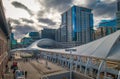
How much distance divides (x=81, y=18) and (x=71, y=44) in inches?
1289

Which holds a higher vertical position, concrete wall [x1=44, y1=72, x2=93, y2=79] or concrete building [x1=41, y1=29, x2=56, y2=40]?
concrete building [x1=41, y1=29, x2=56, y2=40]

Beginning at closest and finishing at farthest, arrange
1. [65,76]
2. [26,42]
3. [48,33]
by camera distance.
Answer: [65,76], [26,42], [48,33]

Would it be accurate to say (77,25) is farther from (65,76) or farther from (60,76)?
(60,76)

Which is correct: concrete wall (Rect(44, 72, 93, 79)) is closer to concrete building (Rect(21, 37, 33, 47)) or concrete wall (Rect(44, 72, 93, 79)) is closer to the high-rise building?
the high-rise building

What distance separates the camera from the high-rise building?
144375mm

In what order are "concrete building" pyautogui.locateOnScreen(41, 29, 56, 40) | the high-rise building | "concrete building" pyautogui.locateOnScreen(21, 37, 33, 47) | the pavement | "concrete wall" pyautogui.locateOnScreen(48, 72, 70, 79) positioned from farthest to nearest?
"concrete building" pyautogui.locateOnScreen(41, 29, 56, 40)
"concrete building" pyautogui.locateOnScreen(21, 37, 33, 47)
the high-rise building
the pavement
"concrete wall" pyautogui.locateOnScreen(48, 72, 70, 79)

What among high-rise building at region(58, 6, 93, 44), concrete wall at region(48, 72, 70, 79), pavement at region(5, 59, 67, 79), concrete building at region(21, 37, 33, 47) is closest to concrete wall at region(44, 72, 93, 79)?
concrete wall at region(48, 72, 70, 79)

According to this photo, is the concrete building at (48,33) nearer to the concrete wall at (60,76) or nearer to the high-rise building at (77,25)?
the high-rise building at (77,25)

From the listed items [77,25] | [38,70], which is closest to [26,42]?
[77,25]

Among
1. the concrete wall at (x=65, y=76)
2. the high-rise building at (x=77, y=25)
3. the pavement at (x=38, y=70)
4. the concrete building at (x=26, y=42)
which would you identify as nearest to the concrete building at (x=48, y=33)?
the concrete building at (x=26, y=42)

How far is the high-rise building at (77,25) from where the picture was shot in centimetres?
14438

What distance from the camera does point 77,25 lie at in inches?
5817

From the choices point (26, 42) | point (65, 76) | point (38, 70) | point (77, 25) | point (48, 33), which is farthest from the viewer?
point (48, 33)

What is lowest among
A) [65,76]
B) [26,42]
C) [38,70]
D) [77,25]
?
[26,42]
